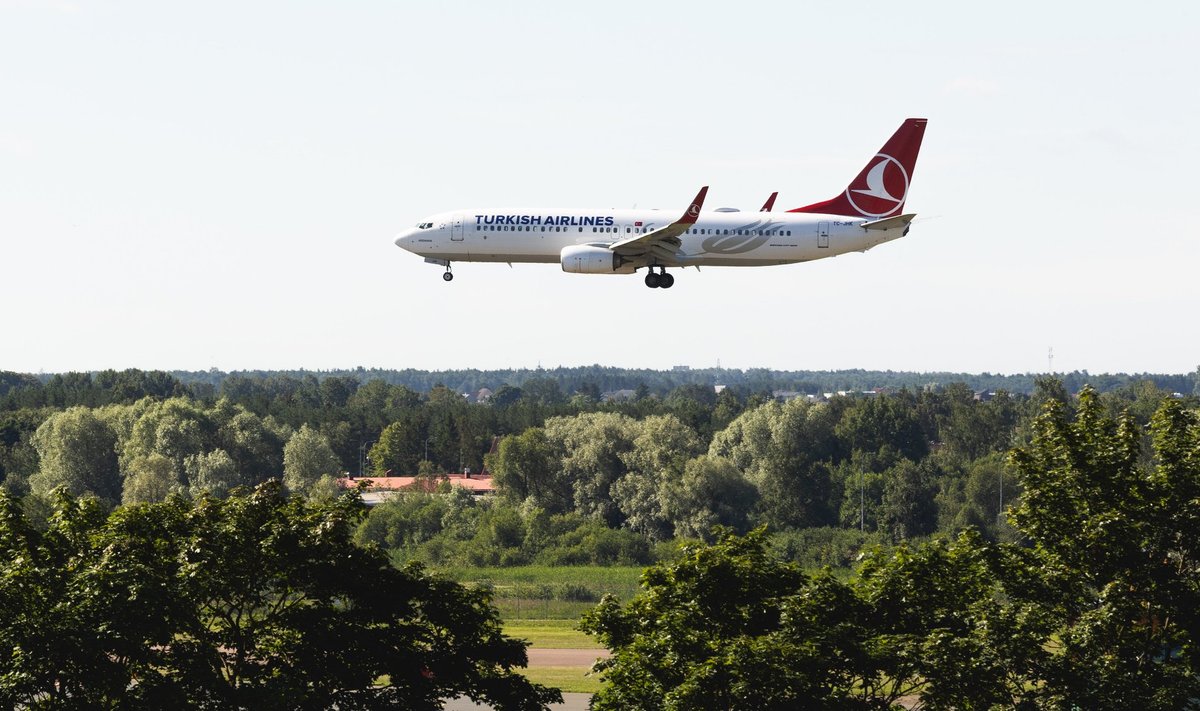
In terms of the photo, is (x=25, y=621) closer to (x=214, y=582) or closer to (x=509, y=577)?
(x=214, y=582)

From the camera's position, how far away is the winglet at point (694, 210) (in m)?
75.6

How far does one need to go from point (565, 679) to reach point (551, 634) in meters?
19.4

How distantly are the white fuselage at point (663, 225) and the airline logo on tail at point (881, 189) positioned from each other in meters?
4.87

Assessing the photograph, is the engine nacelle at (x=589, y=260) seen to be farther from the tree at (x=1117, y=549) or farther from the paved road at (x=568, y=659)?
the tree at (x=1117, y=549)

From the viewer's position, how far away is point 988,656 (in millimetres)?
35750

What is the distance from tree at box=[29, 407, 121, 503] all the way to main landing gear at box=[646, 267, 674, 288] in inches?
3581

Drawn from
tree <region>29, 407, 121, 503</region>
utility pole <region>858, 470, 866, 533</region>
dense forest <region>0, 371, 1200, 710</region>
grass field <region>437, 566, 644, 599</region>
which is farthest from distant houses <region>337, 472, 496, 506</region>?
dense forest <region>0, 371, 1200, 710</region>

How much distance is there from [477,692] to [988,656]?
10640 mm

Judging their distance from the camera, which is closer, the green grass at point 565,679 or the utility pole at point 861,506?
the green grass at point 565,679

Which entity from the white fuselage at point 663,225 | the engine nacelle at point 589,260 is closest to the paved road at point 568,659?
the engine nacelle at point 589,260

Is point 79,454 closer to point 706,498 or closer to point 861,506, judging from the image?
point 706,498

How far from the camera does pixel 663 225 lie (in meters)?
80.4

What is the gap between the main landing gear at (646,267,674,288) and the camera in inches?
3167

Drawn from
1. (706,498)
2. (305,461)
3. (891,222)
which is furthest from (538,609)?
(305,461)
